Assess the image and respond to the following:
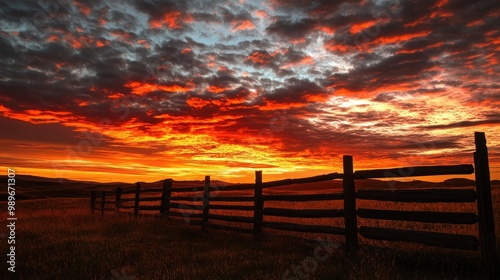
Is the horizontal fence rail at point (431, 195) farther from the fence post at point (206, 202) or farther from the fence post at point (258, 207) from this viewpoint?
the fence post at point (206, 202)

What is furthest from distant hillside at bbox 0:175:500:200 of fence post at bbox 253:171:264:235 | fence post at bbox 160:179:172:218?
fence post at bbox 253:171:264:235

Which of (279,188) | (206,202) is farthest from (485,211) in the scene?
(279,188)

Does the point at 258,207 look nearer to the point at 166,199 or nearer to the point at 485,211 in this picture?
the point at 485,211

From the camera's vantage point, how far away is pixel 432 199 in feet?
21.6

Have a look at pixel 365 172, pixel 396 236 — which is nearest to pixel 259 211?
pixel 365 172

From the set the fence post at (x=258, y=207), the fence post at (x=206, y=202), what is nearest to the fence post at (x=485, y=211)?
the fence post at (x=258, y=207)

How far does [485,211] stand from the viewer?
6.05 metres

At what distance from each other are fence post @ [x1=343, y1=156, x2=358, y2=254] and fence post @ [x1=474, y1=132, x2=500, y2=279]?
8.62ft

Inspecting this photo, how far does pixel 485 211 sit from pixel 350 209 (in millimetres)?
2808

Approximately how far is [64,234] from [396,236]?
10268 mm

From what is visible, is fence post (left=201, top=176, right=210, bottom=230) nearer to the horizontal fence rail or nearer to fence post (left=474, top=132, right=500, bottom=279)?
the horizontal fence rail

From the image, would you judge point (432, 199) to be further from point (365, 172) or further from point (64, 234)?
point (64, 234)

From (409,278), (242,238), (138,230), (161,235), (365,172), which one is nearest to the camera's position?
(409,278)

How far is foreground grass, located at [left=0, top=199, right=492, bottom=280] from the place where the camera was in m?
5.94
